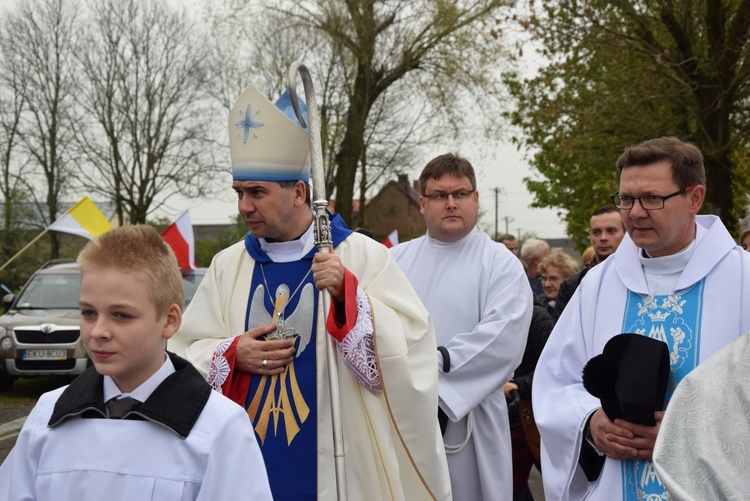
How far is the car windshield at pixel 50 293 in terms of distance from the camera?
13.8 m

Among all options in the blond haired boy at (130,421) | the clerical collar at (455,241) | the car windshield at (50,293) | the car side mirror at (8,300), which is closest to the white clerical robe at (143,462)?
the blond haired boy at (130,421)

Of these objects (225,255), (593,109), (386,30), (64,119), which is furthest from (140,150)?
(225,255)

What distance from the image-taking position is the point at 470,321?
5.15 m

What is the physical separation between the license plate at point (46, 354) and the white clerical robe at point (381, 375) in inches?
356

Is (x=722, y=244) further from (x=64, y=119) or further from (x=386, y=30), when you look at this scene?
(x=64, y=119)

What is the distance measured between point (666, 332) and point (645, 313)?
0.12m

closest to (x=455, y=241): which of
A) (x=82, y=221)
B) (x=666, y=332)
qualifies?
(x=666, y=332)

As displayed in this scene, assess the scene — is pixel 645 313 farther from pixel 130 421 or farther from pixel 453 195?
pixel 130 421

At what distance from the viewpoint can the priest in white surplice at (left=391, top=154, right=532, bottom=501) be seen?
4.91m

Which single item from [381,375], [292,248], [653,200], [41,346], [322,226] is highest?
[653,200]

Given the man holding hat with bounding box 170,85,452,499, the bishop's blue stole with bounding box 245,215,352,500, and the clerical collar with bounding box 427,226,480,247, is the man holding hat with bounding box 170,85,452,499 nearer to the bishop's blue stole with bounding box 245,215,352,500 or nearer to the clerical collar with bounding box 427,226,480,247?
the bishop's blue stole with bounding box 245,215,352,500

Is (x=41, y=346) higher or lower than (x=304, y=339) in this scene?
lower

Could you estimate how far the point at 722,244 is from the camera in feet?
11.7

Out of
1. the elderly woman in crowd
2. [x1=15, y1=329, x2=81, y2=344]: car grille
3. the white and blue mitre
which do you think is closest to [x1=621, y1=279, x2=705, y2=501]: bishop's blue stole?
the white and blue mitre
